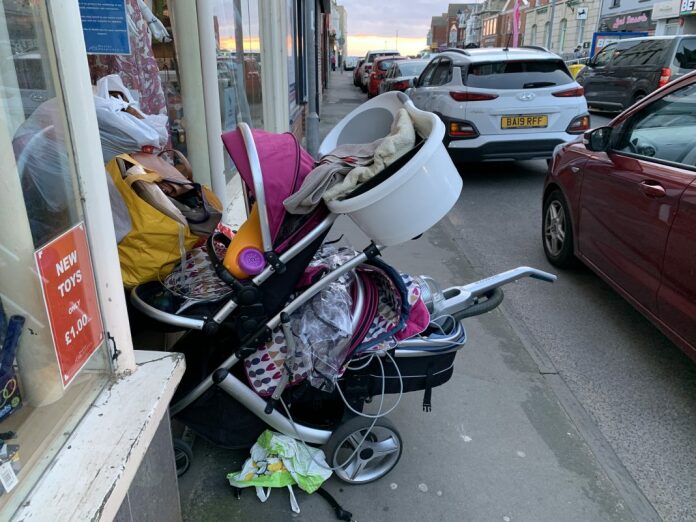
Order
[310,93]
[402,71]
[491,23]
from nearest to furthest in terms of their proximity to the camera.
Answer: [310,93]
[402,71]
[491,23]

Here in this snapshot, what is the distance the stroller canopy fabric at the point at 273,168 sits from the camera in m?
2.03

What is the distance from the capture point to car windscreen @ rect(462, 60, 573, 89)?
755cm

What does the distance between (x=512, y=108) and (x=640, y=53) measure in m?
7.71

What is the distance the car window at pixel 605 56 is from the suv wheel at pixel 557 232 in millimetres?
11268

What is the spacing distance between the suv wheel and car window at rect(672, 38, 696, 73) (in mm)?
9220

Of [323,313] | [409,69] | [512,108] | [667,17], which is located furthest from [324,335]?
[667,17]

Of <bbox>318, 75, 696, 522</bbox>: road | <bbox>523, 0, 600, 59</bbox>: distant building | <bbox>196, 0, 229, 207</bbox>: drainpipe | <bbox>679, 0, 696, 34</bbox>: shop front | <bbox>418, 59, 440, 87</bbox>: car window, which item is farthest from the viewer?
<bbox>523, 0, 600, 59</bbox>: distant building

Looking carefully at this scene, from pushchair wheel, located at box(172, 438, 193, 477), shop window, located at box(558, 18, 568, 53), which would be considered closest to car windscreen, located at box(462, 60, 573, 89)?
pushchair wheel, located at box(172, 438, 193, 477)

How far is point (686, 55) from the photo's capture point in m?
11.8

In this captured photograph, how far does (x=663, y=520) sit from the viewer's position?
2344mm

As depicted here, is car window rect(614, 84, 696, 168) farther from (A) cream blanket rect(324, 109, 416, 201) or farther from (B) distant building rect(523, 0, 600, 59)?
(B) distant building rect(523, 0, 600, 59)

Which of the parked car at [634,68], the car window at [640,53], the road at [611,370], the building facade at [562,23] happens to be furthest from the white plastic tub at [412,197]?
the building facade at [562,23]

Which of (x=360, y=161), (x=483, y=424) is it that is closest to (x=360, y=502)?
(x=483, y=424)

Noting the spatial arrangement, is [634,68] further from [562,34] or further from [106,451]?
[562,34]
